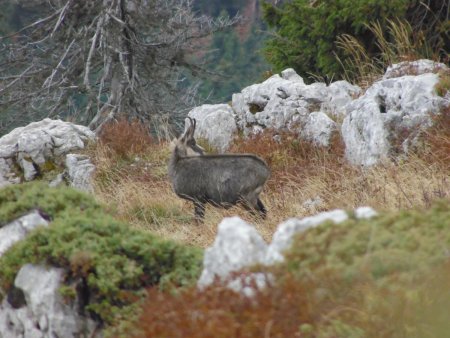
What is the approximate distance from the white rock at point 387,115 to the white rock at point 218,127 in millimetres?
3256

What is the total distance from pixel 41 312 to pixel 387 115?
743 cm

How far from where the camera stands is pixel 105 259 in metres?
6.13

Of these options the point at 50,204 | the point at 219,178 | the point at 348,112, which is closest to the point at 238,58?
the point at 348,112

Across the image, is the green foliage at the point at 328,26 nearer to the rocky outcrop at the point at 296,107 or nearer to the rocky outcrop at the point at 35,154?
the rocky outcrop at the point at 296,107

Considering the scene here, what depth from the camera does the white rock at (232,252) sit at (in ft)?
A: 17.7

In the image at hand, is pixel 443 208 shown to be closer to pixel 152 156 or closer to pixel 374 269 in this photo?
pixel 374 269

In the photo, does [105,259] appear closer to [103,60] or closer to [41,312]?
[41,312]

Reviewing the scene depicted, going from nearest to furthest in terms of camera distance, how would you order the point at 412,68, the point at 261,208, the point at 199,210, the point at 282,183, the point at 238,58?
the point at 261,208, the point at 199,210, the point at 282,183, the point at 412,68, the point at 238,58

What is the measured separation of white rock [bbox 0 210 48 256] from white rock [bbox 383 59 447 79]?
8.03 meters

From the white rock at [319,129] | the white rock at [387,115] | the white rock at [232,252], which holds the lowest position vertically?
the white rock at [319,129]

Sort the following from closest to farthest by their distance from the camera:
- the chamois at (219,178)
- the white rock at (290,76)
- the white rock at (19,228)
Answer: the white rock at (19,228) → the chamois at (219,178) → the white rock at (290,76)

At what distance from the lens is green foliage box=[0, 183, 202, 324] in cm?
602

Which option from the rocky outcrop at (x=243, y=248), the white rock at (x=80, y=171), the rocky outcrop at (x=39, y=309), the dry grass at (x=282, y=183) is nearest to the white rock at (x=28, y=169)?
the white rock at (x=80, y=171)

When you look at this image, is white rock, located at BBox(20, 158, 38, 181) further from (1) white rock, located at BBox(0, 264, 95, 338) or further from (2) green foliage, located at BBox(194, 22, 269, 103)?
(2) green foliage, located at BBox(194, 22, 269, 103)
